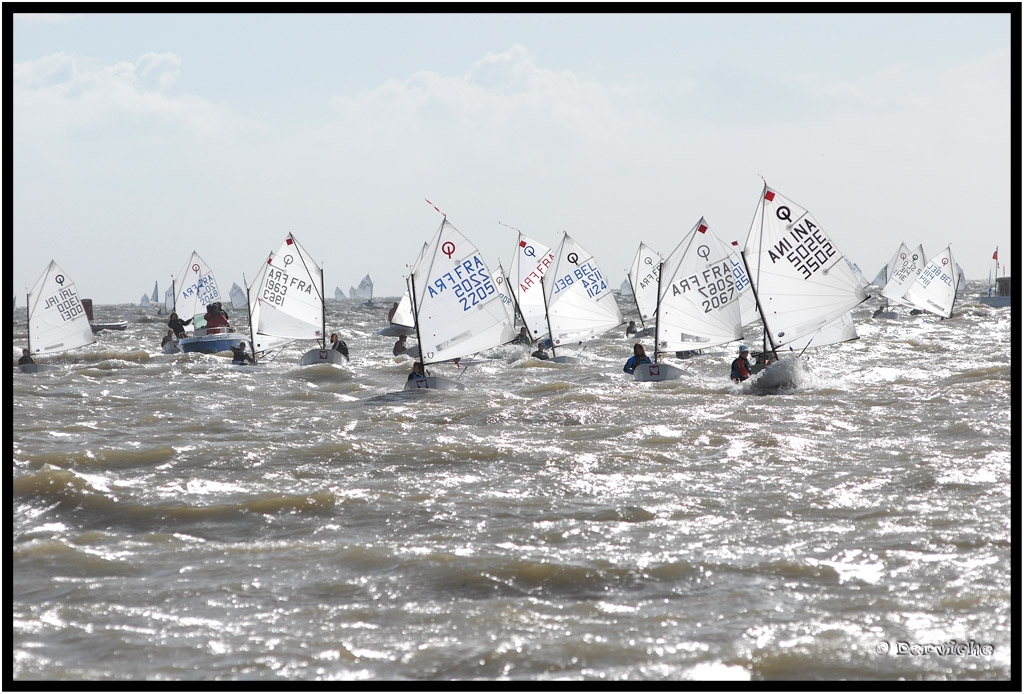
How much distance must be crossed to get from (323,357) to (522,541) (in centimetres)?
2066

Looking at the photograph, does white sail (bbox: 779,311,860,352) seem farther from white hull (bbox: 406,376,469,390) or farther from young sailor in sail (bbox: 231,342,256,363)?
young sailor in sail (bbox: 231,342,256,363)

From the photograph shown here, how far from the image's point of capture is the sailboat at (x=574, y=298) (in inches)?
1227

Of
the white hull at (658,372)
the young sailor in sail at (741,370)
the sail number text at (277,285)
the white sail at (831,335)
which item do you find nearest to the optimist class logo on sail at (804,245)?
the white sail at (831,335)

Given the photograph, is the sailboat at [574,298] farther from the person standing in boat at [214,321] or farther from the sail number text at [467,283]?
the person standing in boat at [214,321]

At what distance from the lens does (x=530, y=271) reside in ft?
112

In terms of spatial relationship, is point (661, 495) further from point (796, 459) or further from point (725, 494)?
point (796, 459)

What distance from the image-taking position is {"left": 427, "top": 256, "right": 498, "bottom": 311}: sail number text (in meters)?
22.0

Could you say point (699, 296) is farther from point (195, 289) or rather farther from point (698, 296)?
point (195, 289)

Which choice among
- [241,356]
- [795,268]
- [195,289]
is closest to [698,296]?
[795,268]

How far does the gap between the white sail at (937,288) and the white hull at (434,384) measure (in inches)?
1383


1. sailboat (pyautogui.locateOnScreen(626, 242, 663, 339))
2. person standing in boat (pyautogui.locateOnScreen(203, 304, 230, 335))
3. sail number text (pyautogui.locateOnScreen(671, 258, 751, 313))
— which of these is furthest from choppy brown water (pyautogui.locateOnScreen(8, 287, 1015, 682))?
sailboat (pyautogui.locateOnScreen(626, 242, 663, 339))

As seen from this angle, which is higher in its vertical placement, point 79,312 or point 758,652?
point 79,312

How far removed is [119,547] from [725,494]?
6.70m

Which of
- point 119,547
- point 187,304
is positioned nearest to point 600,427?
point 119,547
